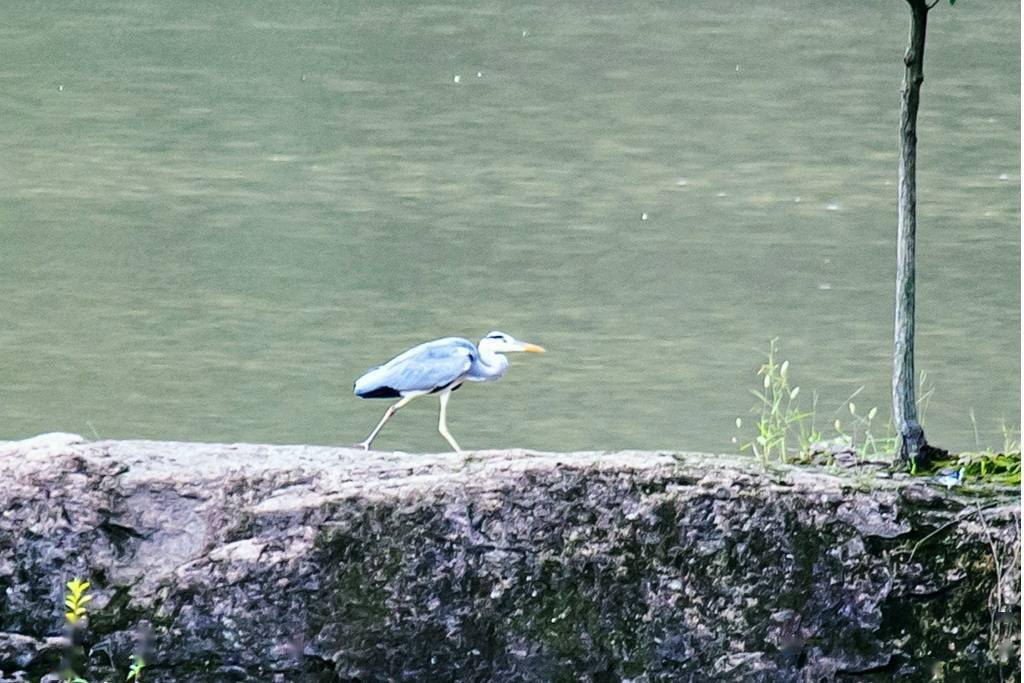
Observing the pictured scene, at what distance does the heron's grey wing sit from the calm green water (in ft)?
4.92

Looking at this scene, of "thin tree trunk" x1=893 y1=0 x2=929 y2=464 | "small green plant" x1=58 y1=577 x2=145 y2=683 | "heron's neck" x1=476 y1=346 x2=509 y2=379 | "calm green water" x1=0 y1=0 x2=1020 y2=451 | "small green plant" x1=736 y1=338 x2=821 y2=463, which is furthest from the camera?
"calm green water" x1=0 y1=0 x2=1020 y2=451

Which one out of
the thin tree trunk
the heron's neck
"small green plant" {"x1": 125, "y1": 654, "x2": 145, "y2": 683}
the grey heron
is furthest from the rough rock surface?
the heron's neck

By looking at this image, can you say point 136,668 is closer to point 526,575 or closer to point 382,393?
point 526,575

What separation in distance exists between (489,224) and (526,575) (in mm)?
4488

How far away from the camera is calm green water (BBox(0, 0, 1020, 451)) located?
5688 millimetres

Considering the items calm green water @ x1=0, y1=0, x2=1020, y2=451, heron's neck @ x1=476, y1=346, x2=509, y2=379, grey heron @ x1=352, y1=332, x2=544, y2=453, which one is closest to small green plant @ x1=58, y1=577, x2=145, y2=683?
grey heron @ x1=352, y1=332, x2=544, y2=453

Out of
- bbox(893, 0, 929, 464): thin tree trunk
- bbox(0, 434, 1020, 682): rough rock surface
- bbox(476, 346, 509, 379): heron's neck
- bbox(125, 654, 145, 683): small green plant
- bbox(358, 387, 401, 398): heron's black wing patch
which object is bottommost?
bbox(125, 654, 145, 683): small green plant

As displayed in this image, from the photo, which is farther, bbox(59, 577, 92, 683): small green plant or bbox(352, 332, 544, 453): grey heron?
bbox(352, 332, 544, 453): grey heron

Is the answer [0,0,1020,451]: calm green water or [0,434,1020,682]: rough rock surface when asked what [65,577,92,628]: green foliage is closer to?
[0,434,1020,682]: rough rock surface

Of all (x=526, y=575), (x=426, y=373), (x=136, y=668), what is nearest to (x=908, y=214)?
(x=526, y=575)

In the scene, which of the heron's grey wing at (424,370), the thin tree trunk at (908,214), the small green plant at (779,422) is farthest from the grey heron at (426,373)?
the thin tree trunk at (908,214)

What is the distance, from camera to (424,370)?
374cm

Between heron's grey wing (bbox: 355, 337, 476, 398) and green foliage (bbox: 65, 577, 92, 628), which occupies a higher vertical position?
heron's grey wing (bbox: 355, 337, 476, 398)

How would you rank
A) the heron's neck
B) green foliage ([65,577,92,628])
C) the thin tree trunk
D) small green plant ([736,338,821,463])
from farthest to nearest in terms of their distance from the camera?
the heron's neck
small green plant ([736,338,821,463])
the thin tree trunk
green foliage ([65,577,92,628])
